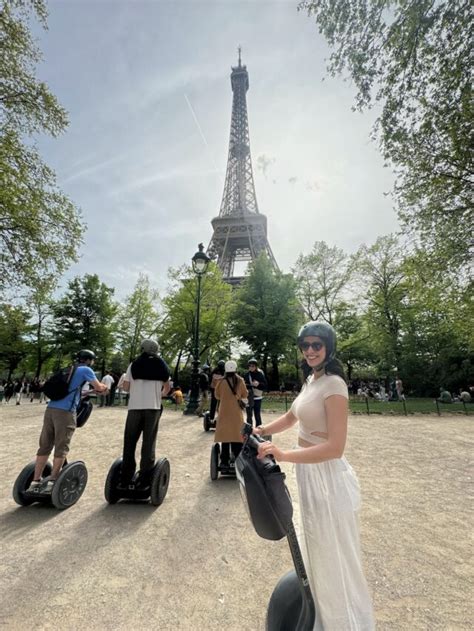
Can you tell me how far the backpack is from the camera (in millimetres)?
3949

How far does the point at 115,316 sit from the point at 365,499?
31.6 meters

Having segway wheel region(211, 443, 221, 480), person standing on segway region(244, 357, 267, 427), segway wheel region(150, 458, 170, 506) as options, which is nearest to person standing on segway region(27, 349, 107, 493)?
segway wheel region(150, 458, 170, 506)

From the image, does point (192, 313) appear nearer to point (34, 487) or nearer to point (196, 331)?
point (196, 331)

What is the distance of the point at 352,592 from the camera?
1.52m

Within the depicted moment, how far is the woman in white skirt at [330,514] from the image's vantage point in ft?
4.90

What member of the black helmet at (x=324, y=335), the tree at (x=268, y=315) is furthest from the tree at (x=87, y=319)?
the black helmet at (x=324, y=335)

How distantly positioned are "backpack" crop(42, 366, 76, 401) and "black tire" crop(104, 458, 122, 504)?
113 centimetres

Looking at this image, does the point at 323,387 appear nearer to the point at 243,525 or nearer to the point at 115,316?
the point at 243,525

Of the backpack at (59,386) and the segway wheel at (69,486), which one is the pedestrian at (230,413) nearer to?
the segway wheel at (69,486)

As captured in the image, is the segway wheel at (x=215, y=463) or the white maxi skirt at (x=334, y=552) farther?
the segway wheel at (x=215, y=463)

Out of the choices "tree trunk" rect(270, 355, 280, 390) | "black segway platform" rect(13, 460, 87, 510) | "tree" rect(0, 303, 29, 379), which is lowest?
"black segway platform" rect(13, 460, 87, 510)

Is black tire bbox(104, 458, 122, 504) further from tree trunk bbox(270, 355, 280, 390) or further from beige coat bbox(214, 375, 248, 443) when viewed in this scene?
tree trunk bbox(270, 355, 280, 390)

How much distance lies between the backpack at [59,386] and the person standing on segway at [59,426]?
2cm

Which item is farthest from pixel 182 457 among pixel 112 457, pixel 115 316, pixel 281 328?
pixel 115 316
